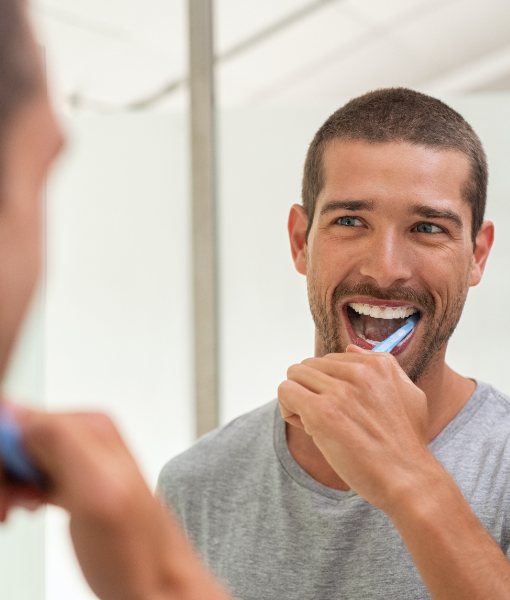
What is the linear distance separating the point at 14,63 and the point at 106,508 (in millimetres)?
107

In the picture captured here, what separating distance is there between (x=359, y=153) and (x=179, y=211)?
0.61m

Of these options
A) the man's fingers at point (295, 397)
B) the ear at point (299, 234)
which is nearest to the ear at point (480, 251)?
the ear at point (299, 234)

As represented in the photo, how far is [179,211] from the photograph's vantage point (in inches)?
56.9

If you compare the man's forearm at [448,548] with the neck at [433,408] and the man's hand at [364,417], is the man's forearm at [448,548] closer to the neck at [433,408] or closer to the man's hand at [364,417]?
the man's hand at [364,417]

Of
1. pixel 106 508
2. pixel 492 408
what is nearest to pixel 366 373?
pixel 492 408

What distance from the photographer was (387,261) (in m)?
0.84

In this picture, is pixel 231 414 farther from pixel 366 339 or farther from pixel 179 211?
pixel 366 339

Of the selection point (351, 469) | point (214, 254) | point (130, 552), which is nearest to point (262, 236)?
point (214, 254)

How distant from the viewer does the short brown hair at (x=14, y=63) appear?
17 centimetres

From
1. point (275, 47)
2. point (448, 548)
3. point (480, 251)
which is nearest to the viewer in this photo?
point (448, 548)

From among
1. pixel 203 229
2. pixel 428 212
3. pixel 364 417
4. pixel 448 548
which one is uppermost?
pixel 203 229

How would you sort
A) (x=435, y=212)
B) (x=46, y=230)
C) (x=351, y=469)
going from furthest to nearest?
(x=435, y=212) < (x=351, y=469) < (x=46, y=230)

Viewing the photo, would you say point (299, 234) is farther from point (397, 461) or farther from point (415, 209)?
point (397, 461)

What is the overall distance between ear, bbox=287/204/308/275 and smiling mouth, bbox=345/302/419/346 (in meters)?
0.12
